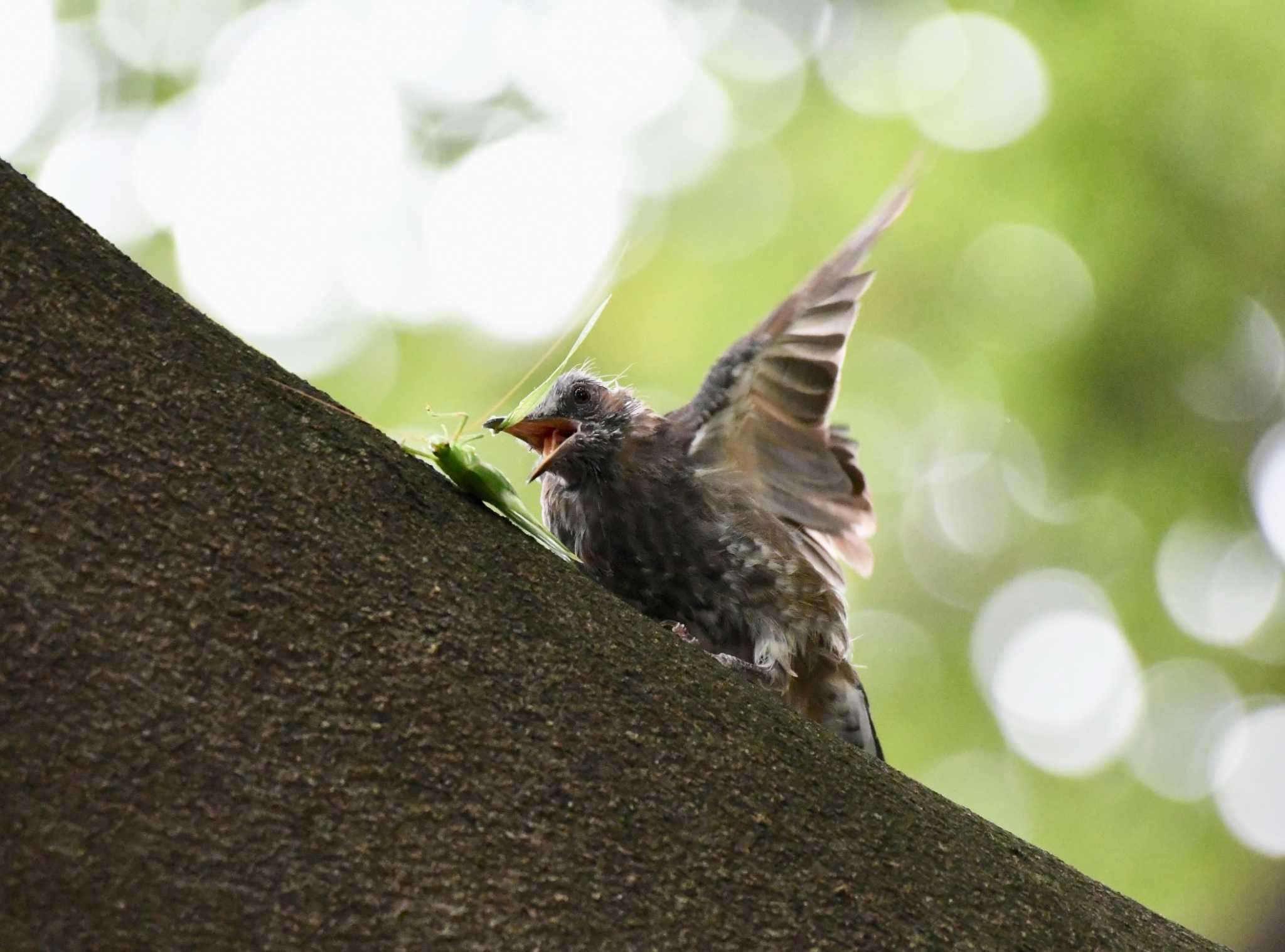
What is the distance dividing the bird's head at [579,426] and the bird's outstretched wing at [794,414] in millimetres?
210

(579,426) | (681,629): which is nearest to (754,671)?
(681,629)

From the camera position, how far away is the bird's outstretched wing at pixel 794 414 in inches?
129

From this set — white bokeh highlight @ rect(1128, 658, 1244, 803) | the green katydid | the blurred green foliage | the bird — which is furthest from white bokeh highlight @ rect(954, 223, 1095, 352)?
the green katydid

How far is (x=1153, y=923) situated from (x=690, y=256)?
5.60 meters

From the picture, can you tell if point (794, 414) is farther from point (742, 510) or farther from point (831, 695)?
point (831, 695)

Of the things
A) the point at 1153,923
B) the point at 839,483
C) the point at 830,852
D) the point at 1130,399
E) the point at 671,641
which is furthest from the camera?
the point at 1130,399

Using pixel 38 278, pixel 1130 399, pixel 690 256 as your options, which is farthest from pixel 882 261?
pixel 38 278

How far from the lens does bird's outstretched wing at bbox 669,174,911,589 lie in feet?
10.8

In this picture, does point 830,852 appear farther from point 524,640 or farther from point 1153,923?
point 1153,923

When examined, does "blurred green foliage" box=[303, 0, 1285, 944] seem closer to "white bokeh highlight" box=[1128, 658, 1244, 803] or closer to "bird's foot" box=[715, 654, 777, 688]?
"white bokeh highlight" box=[1128, 658, 1244, 803]

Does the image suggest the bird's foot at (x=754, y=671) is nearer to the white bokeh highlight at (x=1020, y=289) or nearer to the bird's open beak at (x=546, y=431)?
the bird's open beak at (x=546, y=431)

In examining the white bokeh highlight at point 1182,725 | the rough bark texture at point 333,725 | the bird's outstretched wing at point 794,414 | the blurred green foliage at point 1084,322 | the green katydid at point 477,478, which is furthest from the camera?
the white bokeh highlight at point 1182,725

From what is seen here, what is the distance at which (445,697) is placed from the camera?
4.93 feet

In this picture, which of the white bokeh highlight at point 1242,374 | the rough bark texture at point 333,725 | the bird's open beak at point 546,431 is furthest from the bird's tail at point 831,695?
the white bokeh highlight at point 1242,374
